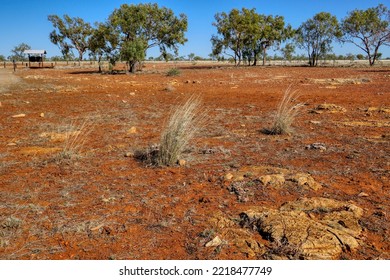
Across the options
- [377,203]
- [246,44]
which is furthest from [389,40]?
[377,203]

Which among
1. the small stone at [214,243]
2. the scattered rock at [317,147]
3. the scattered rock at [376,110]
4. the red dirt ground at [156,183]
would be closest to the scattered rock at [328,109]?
the scattered rock at [376,110]

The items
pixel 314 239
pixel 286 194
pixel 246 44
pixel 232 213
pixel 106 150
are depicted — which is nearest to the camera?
pixel 314 239

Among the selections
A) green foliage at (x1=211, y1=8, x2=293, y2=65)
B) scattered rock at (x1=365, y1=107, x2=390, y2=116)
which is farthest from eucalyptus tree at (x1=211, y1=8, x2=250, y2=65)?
scattered rock at (x1=365, y1=107, x2=390, y2=116)

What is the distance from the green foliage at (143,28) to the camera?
30016mm

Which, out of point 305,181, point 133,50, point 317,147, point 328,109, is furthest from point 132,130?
point 133,50

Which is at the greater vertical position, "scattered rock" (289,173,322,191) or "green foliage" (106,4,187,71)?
"green foliage" (106,4,187,71)

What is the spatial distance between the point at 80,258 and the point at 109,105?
29.0ft

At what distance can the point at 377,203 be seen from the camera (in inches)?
151

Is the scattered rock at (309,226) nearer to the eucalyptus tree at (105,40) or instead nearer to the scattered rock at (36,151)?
the scattered rock at (36,151)

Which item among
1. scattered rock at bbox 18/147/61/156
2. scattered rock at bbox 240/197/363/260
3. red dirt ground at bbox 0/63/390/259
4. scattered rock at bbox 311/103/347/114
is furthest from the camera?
scattered rock at bbox 311/103/347/114

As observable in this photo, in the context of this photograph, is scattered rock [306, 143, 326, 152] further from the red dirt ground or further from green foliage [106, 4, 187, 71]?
green foliage [106, 4, 187, 71]

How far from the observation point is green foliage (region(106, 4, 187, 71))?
30016 millimetres
